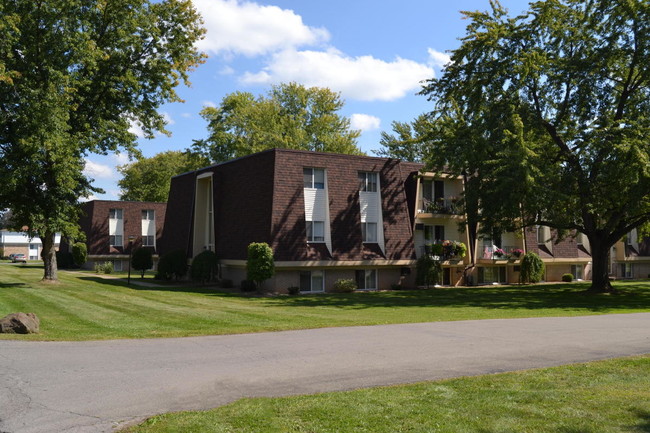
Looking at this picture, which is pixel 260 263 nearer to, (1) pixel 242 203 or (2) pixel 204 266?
(1) pixel 242 203

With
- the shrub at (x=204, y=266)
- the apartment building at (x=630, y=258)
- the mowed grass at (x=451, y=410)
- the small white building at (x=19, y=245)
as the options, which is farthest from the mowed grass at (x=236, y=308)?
the small white building at (x=19, y=245)

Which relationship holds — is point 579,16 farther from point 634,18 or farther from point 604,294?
point 604,294

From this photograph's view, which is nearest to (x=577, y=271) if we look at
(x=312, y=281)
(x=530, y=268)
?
(x=530, y=268)

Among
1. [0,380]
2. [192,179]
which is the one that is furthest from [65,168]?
[0,380]

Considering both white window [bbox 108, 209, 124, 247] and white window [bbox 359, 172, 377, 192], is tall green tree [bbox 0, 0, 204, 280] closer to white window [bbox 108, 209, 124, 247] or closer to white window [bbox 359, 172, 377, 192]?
white window [bbox 359, 172, 377, 192]

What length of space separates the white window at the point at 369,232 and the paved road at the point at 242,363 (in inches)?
773

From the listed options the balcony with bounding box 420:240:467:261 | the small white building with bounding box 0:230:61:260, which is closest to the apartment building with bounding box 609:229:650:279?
the balcony with bounding box 420:240:467:261

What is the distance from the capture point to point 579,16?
112 ft

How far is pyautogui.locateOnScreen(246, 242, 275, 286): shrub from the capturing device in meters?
31.5

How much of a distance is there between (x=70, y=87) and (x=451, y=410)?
28.5 meters

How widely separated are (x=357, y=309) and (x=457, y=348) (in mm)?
10951

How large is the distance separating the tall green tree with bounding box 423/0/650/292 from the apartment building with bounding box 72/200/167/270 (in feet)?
123

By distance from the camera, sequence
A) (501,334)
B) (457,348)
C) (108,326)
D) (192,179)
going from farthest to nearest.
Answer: (192,179), (108,326), (501,334), (457,348)

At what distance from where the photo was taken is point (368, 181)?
37531 mm
